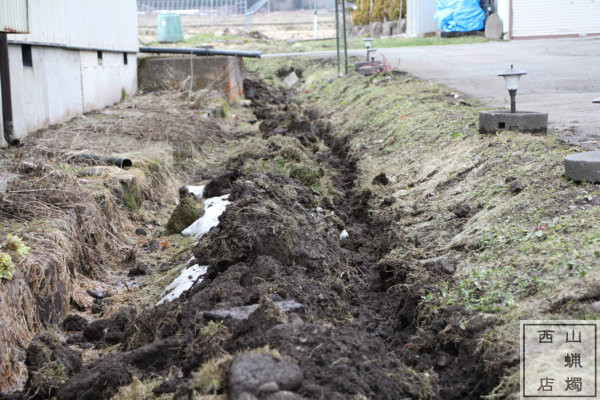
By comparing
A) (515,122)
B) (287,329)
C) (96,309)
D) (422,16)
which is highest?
(422,16)

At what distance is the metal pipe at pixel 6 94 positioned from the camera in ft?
24.7

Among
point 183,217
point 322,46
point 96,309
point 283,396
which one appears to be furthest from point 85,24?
point 322,46

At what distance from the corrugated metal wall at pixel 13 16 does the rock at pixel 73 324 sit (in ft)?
13.6

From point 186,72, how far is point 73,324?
10682mm

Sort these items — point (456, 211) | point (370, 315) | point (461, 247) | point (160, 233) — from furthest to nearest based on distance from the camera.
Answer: point (160, 233) < point (456, 211) < point (461, 247) < point (370, 315)

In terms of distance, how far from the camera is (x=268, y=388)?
249 centimetres

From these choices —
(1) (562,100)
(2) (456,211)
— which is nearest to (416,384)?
(2) (456,211)

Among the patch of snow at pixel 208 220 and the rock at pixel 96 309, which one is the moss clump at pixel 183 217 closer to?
the patch of snow at pixel 208 220

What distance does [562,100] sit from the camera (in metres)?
8.80

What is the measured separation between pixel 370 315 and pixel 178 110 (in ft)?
26.4

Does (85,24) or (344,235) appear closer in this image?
(344,235)

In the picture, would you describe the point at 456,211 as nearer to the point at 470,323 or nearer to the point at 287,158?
the point at 470,323

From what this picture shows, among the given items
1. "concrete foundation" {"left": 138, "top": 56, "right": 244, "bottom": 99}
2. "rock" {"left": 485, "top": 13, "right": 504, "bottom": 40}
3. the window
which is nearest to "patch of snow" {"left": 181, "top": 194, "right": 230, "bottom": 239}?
the window

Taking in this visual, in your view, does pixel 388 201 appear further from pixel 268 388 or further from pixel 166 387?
pixel 268 388
